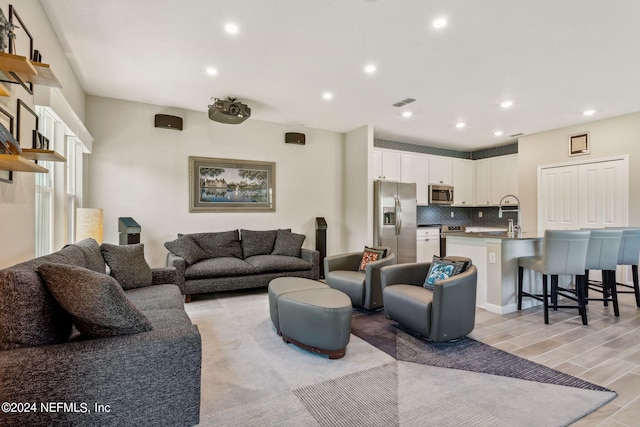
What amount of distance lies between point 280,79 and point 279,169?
2.10m

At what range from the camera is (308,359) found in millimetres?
2520

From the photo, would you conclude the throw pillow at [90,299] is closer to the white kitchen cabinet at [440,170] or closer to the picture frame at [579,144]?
the white kitchen cabinet at [440,170]

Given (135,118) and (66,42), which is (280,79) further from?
(135,118)

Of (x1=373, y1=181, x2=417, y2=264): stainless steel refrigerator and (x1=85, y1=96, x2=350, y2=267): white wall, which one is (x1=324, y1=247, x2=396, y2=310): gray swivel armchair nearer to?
(x1=373, y1=181, x2=417, y2=264): stainless steel refrigerator

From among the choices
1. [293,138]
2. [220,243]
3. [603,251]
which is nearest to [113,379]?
[220,243]

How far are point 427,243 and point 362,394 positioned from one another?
516cm

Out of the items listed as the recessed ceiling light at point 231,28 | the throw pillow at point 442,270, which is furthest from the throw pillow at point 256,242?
the recessed ceiling light at point 231,28

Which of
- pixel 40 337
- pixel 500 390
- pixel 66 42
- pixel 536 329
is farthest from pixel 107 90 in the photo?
pixel 536 329

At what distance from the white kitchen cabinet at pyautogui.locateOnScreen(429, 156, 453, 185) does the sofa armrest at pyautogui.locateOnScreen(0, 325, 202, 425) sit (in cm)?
642

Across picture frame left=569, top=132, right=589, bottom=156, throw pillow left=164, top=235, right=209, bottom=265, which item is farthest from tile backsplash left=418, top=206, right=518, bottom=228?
throw pillow left=164, top=235, right=209, bottom=265

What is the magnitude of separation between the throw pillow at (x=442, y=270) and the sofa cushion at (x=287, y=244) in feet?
7.83

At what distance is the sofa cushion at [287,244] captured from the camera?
202 inches

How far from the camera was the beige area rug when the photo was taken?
1.79m

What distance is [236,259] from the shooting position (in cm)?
474
